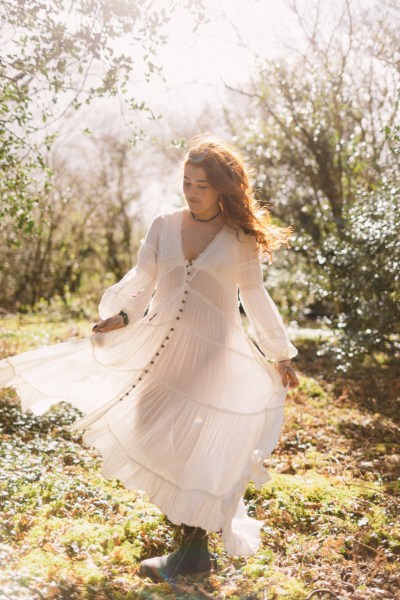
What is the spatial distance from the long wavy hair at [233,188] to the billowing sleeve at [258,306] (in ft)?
0.30

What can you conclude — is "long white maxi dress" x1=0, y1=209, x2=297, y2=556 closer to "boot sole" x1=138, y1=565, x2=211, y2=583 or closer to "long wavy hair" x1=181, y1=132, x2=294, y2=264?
"long wavy hair" x1=181, y1=132, x2=294, y2=264

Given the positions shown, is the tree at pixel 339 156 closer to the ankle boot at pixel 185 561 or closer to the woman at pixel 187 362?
the woman at pixel 187 362

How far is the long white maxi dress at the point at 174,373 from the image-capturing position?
3570 mm

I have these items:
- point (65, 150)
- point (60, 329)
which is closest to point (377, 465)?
point (60, 329)

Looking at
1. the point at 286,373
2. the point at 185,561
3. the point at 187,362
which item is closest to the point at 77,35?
the point at 187,362

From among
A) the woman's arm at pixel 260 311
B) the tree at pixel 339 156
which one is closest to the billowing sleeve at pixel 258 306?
the woman's arm at pixel 260 311

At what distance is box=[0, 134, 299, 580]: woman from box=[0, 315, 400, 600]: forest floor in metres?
0.33

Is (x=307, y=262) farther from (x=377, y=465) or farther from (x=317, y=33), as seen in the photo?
(x=377, y=465)

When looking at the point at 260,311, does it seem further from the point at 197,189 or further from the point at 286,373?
the point at 197,189

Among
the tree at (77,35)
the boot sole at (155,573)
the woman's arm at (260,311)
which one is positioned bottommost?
the boot sole at (155,573)

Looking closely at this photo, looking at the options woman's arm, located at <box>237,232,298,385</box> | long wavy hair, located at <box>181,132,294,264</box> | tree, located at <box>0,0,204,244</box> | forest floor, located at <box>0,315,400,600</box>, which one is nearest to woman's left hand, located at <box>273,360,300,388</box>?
woman's arm, located at <box>237,232,298,385</box>

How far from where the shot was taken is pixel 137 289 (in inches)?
153

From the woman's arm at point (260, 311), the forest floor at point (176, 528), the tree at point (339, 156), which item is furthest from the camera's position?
the tree at point (339, 156)

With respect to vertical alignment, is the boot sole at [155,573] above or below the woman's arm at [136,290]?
below
